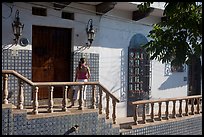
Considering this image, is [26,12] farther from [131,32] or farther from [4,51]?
[131,32]

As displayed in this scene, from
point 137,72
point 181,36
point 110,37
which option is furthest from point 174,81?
point 181,36

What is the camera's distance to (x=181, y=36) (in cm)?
393

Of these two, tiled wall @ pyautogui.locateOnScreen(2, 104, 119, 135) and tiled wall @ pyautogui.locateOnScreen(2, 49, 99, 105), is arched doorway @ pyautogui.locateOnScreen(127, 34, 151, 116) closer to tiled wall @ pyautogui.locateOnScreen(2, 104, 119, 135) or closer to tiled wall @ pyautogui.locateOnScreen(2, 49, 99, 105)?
tiled wall @ pyautogui.locateOnScreen(2, 104, 119, 135)

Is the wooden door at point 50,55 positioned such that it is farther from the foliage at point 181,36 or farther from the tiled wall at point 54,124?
the foliage at point 181,36

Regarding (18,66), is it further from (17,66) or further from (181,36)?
(181,36)

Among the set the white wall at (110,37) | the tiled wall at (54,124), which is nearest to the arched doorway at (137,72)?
the white wall at (110,37)

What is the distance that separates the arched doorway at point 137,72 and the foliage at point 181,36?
659 centimetres

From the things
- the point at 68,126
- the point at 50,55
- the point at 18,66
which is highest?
the point at 50,55

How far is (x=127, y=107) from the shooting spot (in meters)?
10.8

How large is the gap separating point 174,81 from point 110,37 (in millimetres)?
3718

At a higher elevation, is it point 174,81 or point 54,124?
point 174,81

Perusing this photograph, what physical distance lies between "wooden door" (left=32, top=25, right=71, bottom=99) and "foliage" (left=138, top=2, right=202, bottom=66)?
536cm

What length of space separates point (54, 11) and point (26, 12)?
2.82 ft

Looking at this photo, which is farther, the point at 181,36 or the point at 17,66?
the point at 17,66
